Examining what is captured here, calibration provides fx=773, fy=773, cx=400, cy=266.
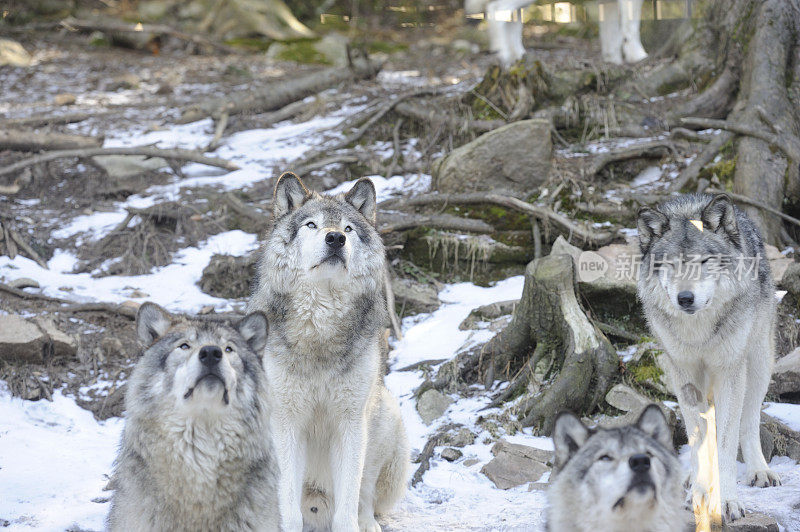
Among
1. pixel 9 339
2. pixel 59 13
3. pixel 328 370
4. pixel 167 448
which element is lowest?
pixel 9 339

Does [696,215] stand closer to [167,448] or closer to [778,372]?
[778,372]

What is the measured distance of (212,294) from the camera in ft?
28.8

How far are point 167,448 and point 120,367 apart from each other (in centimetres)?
423

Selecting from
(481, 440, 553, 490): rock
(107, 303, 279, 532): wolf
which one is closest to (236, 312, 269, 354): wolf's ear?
(107, 303, 279, 532): wolf

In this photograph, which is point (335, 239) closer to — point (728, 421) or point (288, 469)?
point (288, 469)

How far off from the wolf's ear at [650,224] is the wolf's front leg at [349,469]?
7.72 ft

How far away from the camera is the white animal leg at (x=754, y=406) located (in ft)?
18.3

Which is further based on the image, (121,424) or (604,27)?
(604,27)

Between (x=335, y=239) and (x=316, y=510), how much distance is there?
1.95m

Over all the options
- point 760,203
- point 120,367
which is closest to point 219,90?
point 120,367

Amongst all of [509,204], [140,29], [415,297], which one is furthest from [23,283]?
[140,29]

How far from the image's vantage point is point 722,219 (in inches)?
208

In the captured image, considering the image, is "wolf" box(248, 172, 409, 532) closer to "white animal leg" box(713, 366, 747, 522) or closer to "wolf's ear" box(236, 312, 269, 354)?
"wolf's ear" box(236, 312, 269, 354)

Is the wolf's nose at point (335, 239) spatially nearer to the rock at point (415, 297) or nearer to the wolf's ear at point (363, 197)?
the wolf's ear at point (363, 197)
